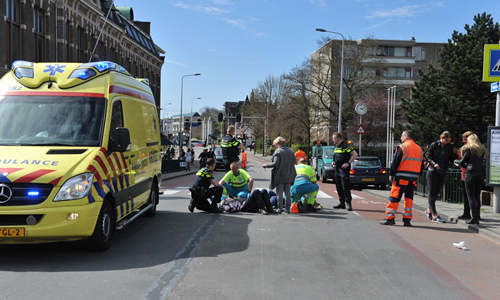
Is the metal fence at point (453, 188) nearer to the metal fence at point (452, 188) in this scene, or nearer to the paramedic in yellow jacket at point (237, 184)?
the metal fence at point (452, 188)

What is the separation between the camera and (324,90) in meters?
50.0

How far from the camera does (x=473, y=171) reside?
989 cm

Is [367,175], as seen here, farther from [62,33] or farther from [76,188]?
[62,33]

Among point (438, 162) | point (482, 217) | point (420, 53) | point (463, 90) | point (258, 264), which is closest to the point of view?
point (258, 264)

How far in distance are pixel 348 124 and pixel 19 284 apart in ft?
152

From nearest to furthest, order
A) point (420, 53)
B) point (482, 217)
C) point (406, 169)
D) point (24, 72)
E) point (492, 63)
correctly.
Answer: point (24, 72) → point (406, 169) → point (482, 217) → point (492, 63) → point (420, 53)

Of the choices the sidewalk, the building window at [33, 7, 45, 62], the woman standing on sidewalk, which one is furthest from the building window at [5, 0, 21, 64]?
the woman standing on sidewalk

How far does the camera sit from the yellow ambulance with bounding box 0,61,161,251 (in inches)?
230

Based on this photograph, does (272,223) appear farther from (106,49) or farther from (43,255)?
(106,49)

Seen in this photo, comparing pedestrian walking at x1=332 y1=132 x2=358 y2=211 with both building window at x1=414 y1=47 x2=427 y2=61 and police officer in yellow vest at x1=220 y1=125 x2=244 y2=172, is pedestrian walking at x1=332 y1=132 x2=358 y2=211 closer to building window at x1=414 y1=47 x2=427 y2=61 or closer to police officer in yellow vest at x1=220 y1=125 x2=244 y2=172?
police officer in yellow vest at x1=220 y1=125 x2=244 y2=172

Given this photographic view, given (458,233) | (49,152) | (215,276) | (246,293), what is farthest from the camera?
(458,233)

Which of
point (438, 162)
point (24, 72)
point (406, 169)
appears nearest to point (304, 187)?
point (406, 169)

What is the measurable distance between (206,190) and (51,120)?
4.46 metres

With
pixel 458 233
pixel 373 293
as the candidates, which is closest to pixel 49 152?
pixel 373 293
